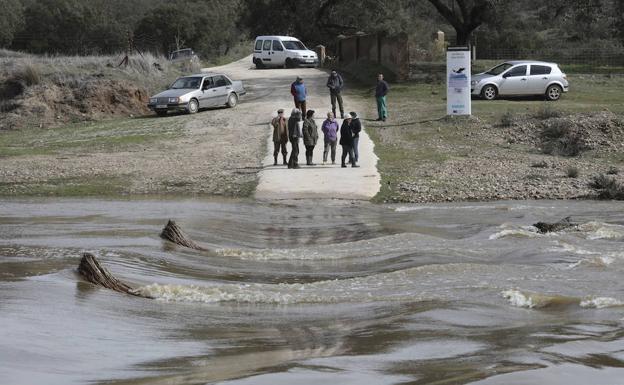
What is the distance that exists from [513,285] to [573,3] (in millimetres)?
32826

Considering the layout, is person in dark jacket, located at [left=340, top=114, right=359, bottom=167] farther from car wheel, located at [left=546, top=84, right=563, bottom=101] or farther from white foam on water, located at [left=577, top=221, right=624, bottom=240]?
car wheel, located at [left=546, top=84, right=563, bottom=101]

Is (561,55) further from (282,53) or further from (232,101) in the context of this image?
(232,101)

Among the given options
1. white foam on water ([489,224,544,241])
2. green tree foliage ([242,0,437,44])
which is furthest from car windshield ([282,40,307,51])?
white foam on water ([489,224,544,241])

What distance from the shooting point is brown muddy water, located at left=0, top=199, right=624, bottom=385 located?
8.42 m

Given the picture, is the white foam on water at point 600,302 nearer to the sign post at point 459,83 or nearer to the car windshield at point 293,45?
the sign post at point 459,83

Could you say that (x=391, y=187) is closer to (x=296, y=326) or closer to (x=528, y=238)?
(x=528, y=238)

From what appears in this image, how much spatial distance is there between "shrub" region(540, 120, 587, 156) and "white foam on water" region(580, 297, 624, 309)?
52.8 ft

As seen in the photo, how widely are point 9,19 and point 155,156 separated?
4972 centimetres

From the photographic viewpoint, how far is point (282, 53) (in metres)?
51.3

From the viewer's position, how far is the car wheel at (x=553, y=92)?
36500 millimetres

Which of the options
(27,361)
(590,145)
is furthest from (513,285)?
(590,145)

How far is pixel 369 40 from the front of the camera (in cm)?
4803

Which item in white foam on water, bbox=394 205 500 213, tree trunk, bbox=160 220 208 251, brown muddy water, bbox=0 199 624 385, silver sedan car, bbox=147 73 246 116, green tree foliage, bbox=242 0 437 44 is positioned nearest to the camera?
brown muddy water, bbox=0 199 624 385

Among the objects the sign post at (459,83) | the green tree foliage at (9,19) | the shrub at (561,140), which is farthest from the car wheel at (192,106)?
the green tree foliage at (9,19)
